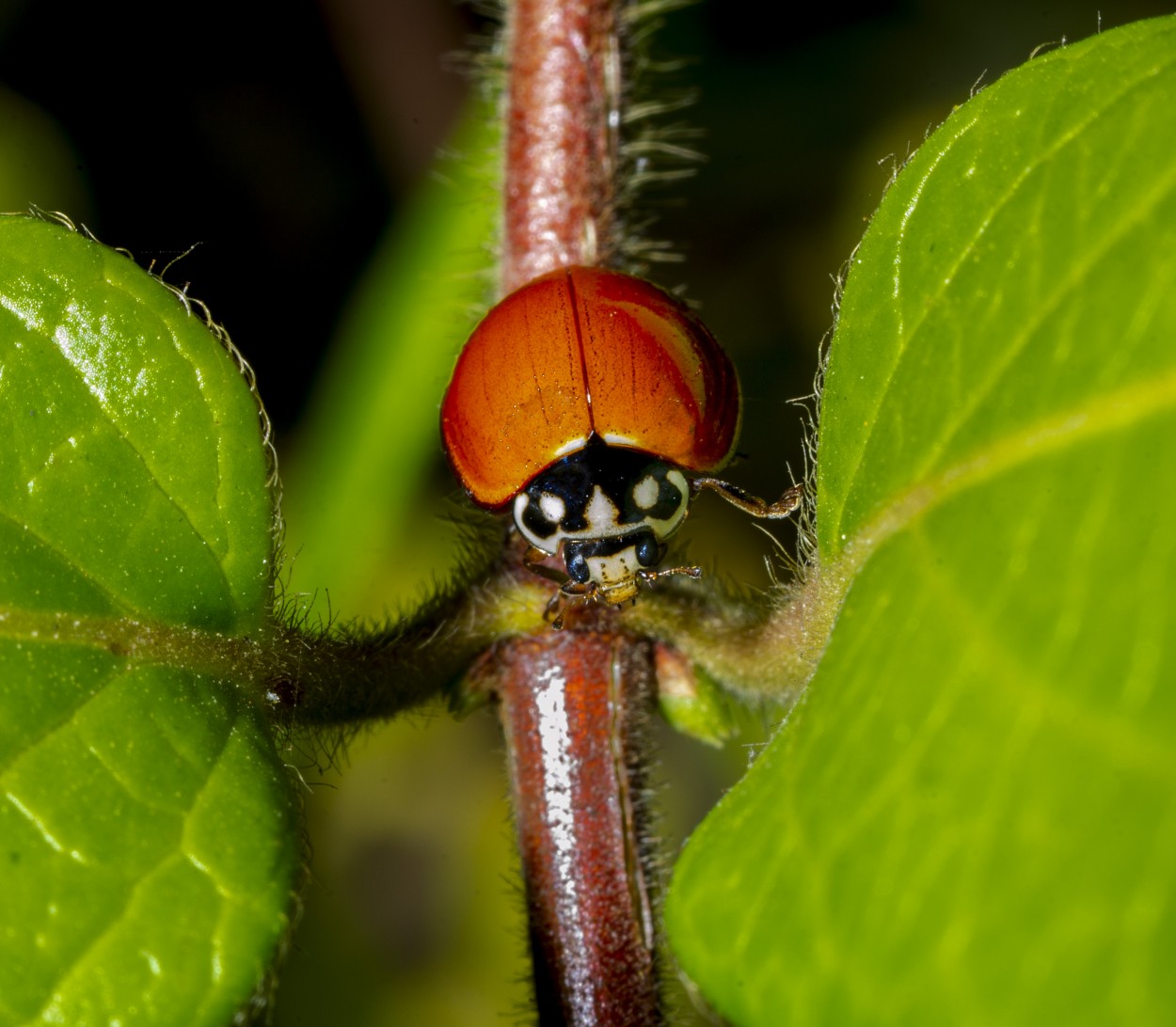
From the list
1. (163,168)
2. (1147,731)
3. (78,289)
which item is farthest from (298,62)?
(1147,731)

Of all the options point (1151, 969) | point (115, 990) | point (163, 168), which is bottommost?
point (163, 168)

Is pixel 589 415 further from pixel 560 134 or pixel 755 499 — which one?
pixel 560 134

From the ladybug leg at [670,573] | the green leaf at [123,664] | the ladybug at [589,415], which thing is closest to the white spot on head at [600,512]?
the ladybug at [589,415]

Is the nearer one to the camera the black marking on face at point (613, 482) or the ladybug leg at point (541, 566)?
the ladybug leg at point (541, 566)

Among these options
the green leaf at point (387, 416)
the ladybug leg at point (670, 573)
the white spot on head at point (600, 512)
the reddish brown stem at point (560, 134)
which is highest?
the reddish brown stem at point (560, 134)

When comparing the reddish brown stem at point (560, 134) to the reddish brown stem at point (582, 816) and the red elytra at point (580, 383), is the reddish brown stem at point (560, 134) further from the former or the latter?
the reddish brown stem at point (582, 816)

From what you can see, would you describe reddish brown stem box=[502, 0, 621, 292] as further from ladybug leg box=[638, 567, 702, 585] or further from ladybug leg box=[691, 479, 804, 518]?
ladybug leg box=[638, 567, 702, 585]

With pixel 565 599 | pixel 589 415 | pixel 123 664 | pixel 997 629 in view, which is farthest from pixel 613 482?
pixel 997 629

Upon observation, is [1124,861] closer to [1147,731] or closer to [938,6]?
[1147,731]
